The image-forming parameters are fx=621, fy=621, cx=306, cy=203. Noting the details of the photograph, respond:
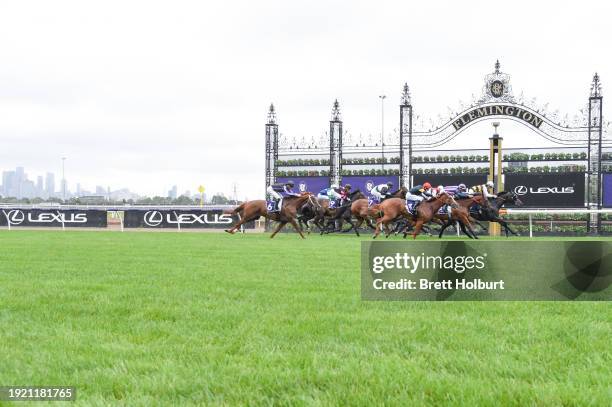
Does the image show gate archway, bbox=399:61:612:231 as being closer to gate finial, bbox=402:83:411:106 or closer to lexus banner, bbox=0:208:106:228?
gate finial, bbox=402:83:411:106

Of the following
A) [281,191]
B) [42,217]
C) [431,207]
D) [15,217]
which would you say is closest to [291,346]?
[431,207]

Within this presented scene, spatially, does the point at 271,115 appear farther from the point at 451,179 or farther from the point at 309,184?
the point at 451,179

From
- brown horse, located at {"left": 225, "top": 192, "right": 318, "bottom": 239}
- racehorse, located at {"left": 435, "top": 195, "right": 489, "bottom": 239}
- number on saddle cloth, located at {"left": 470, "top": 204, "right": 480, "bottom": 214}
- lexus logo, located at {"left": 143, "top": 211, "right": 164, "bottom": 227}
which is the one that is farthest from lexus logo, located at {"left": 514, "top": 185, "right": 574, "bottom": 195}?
lexus logo, located at {"left": 143, "top": 211, "right": 164, "bottom": 227}

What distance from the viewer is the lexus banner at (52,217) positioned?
3212 centimetres

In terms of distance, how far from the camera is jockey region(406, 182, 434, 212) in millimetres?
19266

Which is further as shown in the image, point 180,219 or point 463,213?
point 180,219

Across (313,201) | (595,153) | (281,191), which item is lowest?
(313,201)

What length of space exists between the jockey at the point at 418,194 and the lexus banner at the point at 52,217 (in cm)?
1859

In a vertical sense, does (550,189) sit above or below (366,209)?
above

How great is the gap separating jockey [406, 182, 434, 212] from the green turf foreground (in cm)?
1262

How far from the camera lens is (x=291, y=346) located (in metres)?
4.00

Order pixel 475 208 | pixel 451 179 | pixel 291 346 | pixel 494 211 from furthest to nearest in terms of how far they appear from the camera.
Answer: pixel 451 179 → pixel 475 208 → pixel 494 211 → pixel 291 346

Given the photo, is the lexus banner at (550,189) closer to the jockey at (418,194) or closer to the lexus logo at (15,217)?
the jockey at (418,194)

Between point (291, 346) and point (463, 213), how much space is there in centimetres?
1668
